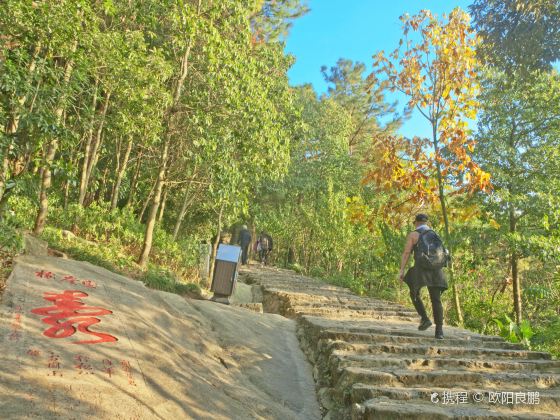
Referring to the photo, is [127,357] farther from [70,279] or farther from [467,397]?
[467,397]

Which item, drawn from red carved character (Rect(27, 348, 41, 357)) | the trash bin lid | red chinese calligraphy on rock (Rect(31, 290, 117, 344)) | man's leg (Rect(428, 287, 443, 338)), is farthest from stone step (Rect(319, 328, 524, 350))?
red carved character (Rect(27, 348, 41, 357))

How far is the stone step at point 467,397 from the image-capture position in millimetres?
3617

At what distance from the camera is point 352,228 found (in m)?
15.2

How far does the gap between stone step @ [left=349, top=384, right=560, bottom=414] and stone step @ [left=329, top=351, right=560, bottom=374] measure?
0.67 metres

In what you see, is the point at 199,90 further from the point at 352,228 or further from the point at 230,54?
the point at 352,228

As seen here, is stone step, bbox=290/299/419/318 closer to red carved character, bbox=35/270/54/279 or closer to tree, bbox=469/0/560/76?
red carved character, bbox=35/270/54/279

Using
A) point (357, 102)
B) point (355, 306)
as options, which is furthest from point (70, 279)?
point (357, 102)

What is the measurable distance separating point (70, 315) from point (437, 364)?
142 inches

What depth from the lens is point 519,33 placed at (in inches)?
384

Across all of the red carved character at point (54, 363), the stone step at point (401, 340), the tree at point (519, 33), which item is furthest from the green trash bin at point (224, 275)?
the tree at point (519, 33)

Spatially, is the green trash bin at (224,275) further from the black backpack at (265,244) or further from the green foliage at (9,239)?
the black backpack at (265,244)

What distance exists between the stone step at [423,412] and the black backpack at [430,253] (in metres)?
2.27

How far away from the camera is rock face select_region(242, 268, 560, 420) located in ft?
11.4

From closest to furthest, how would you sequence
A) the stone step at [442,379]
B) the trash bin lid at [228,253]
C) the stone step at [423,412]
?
the stone step at [423,412]
the stone step at [442,379]
the trash bin lid at [228,253]
